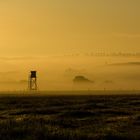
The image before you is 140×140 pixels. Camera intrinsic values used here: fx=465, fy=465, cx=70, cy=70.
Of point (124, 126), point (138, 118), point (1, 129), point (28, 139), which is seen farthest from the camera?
point (138, 118)

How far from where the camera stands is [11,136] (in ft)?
122

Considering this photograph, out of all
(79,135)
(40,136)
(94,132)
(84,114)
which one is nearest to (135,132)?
(94,132)

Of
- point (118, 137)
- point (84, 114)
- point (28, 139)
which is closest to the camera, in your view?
point (28, 139)

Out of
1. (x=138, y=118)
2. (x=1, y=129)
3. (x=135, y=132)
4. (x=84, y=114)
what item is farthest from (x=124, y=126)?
(x=84, y=114)

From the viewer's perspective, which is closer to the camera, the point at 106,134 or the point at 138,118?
the point at 106,134

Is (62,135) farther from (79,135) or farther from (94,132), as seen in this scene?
(94,132)

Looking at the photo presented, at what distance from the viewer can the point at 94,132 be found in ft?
138

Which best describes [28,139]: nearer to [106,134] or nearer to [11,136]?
[11,136]

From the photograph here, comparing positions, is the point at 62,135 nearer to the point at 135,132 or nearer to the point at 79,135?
the point at 79,135

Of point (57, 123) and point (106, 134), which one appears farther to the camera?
point (57, 123)

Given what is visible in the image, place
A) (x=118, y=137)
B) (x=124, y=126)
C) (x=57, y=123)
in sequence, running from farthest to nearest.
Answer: (x=57, y=123), (x=124, y=126), (x=118, y=137)

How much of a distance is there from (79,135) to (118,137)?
320cm

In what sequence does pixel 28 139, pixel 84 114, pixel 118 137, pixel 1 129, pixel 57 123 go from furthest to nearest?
pixel 84 114, pixel 57 123, pixel 1 129, pixel 118 137, pixel 28 139

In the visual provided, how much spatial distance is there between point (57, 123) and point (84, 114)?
16174 mm
